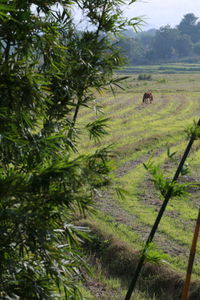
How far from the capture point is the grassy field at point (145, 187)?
11.9 m

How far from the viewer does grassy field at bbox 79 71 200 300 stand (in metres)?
11.9

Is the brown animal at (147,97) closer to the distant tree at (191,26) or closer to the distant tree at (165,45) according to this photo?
the distant tree at (165,45)

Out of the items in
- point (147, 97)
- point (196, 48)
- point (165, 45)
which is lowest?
point (147, 97)

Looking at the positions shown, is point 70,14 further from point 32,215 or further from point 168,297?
point 168,297

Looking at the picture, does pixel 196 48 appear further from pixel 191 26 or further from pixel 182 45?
pixel 191 26

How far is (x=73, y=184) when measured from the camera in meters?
4.75

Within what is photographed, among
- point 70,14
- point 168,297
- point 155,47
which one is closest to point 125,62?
point 70,14

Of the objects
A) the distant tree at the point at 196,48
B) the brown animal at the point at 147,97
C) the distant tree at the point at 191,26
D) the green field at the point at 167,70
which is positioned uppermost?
the distant tree at the point at 191,26

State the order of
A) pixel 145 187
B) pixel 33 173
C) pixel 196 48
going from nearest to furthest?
1. pixel 33 173
2. pixel 145 187
3. pixel 196 48

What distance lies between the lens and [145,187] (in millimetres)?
17578

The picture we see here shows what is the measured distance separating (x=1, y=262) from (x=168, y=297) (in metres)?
5.63

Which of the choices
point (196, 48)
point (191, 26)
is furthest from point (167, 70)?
point (191, 26)

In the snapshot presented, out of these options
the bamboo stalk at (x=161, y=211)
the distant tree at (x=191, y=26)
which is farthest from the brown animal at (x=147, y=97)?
the distant tree at (x=191, y=26)

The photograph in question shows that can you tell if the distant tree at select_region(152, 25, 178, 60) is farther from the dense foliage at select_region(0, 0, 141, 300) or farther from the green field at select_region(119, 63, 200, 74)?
the dense foliage at select_region(0, 0, 141, 300)
